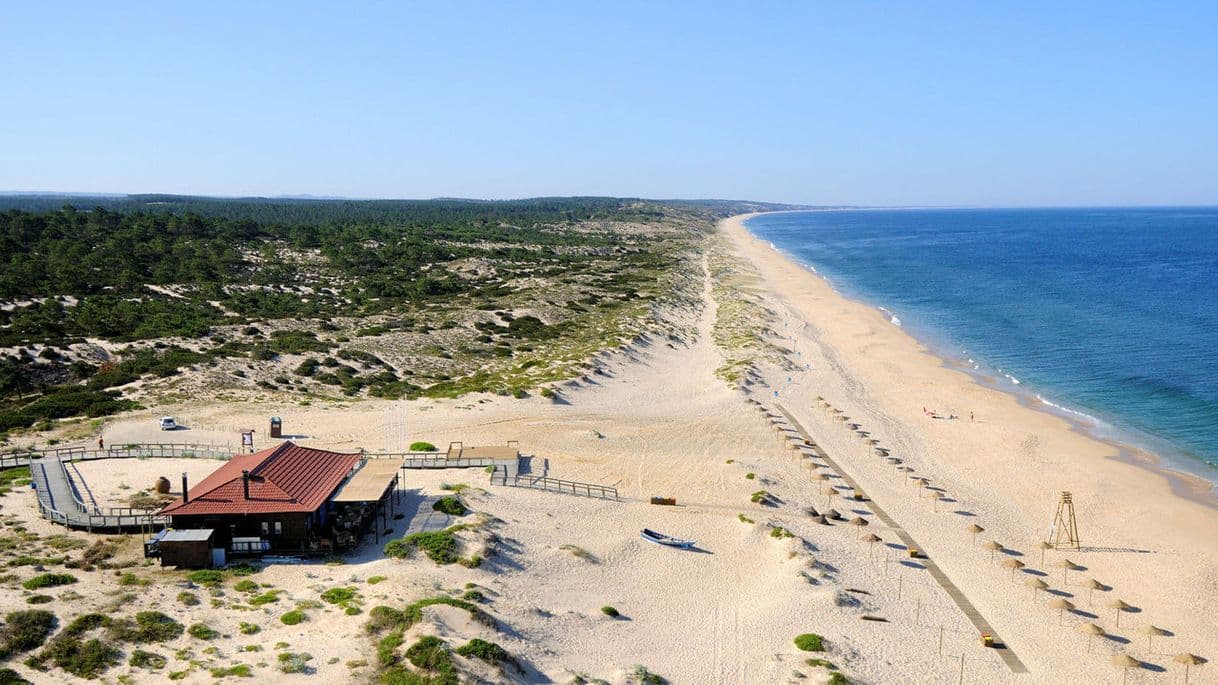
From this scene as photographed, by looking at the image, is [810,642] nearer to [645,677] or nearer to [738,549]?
[645,677]

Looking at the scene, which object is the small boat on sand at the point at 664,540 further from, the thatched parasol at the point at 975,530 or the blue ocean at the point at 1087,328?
the blue ocean at the point at 1087,328

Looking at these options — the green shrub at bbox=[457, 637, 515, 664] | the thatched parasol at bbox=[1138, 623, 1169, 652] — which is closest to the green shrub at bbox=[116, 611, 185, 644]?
the green shrub at bbox=[457, 637, 515, 664]

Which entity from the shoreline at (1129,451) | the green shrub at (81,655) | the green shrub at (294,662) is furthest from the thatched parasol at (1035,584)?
the green shrub at (81,655)

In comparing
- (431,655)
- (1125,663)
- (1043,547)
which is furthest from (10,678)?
(1043,547)

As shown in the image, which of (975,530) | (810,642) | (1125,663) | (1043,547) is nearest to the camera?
(1125,663)

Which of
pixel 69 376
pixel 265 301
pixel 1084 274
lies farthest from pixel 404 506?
pixel 1084 274
